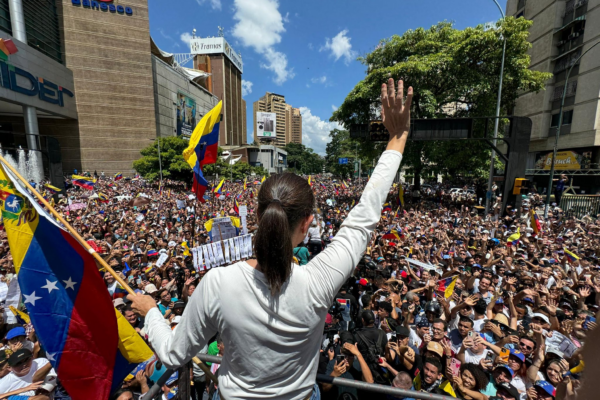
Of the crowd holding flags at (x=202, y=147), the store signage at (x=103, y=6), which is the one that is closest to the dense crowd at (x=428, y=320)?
the crowd holding flags at (x=202, y=147)

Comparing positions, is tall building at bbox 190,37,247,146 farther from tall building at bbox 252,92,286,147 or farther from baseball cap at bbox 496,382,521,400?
baseball cap at bbox 496,382,521,400

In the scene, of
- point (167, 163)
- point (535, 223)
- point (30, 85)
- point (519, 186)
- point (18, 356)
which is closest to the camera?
point (18, 356)

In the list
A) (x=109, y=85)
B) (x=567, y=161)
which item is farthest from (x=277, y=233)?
(x=109, y=85)

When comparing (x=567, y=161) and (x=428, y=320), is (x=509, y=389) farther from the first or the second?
(x=567, y=161)

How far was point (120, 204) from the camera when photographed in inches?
647

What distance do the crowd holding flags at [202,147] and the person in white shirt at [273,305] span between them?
235 inches

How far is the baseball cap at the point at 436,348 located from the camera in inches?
125

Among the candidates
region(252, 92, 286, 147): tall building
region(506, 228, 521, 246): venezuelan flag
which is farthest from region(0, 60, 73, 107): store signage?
region(252, 92, 286, 147): tall building

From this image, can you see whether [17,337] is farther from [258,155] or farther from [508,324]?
[258,155]

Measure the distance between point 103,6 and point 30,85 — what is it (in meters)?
17.3

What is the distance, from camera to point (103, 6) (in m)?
40.2

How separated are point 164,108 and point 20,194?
52612 millimetres

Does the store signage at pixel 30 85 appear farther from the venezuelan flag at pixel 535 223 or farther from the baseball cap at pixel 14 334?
the venezuelan flag at pixel 535 223

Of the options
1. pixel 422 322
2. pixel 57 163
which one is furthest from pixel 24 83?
pixel 422 322
